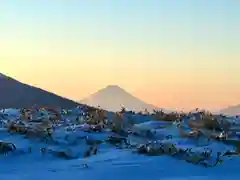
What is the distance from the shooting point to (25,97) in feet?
67.9

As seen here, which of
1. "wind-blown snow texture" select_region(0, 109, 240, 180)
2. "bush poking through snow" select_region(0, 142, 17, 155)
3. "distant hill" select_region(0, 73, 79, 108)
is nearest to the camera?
"wind-blown snow texture" select_region(0, 109, 240, 180)

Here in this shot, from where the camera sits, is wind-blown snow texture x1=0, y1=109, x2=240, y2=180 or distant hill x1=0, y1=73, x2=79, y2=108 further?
distant hill x1=0, y1=73, x2=79, y2=108

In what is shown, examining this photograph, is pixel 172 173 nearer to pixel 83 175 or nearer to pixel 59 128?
pixel 83 175

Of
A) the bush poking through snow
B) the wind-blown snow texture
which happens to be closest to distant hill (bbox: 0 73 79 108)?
the bush poking through snow

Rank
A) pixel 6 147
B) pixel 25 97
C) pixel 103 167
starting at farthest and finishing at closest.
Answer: pixel 25 97 < pixel 6 147 < pixel 103 167

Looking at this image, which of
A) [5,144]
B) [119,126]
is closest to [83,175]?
[5,144]

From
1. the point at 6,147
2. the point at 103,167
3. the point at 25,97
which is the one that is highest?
the point at 25,97

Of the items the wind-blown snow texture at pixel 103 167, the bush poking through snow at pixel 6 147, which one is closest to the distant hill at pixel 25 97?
the bush poking through snow at pixel 6 147

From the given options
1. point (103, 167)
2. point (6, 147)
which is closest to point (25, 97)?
point (6, 147)

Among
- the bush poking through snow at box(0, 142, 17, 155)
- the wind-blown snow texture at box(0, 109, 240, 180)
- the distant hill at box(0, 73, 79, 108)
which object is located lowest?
the wind-blown snow texture at box(0, 109, 240, 180)

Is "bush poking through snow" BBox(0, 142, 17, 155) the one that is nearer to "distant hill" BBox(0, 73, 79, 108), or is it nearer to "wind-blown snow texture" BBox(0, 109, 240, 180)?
"wind-blown snow texture" BBox(0, 109, 240, 180)

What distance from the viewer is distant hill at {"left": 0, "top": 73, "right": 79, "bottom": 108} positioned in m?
19.7

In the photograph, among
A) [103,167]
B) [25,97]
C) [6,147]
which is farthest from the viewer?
[25,97]

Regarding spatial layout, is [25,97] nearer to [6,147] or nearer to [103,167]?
[6,147]
